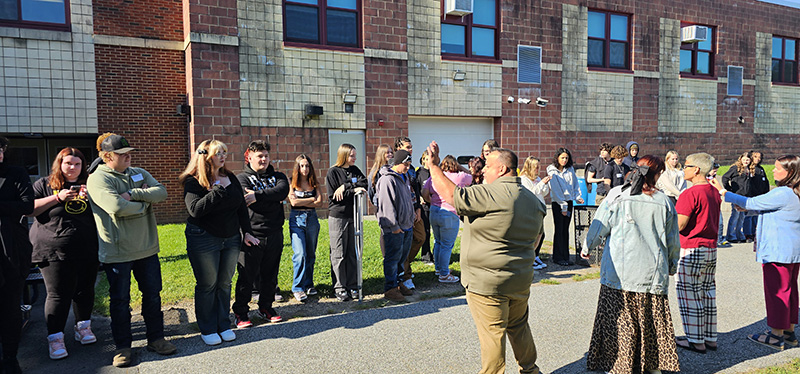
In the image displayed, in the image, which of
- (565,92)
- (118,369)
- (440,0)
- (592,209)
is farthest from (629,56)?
(118,369)

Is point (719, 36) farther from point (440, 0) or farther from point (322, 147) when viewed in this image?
point (322, 147)

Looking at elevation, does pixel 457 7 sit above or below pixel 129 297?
above

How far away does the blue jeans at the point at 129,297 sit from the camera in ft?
14.4

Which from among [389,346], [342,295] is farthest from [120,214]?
[342,295]

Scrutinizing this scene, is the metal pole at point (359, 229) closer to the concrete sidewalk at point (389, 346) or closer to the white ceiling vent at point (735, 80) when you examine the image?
the concrete sidewalk at point (389, 346)

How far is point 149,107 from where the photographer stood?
12.2 m

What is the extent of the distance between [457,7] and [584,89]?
5223mm

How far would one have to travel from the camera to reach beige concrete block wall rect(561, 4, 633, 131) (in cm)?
1557

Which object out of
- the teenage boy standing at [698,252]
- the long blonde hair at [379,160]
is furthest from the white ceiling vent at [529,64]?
the teenage boy standing at [698,252]

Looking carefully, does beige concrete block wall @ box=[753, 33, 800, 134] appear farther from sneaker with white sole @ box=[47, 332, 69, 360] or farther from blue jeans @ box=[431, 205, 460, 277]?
sneaker with white sole @ box=[47, 332, 69, 360]

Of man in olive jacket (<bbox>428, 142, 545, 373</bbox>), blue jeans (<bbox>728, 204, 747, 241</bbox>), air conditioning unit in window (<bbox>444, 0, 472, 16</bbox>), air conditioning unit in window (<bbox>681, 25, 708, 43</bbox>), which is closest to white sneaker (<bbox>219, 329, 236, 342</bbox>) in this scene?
man in olive jacket (<bbox>428, 142, 545, 373</bbox>)

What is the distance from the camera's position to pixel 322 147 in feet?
42.2

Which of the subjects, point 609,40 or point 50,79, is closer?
point 50,79

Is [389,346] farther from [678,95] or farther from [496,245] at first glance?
[678,95]
